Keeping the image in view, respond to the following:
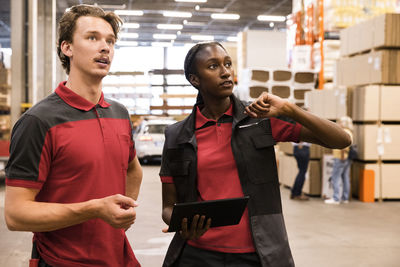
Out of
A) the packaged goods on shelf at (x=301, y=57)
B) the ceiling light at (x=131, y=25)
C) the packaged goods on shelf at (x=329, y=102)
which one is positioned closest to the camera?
the packaged goods on shelf at (x=329, y=102)

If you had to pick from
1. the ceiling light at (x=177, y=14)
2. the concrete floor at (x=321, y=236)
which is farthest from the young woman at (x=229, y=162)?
the ceiling light at (x=177, y=14)

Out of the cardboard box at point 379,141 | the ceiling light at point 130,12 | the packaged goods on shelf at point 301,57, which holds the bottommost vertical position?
the cardboard box at point 379,141

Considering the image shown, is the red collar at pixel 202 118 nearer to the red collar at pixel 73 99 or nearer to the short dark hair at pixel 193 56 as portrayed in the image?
the short dark hair at pixel 193 56

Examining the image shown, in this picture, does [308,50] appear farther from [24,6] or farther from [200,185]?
[200,185]

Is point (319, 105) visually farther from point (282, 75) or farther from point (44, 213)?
point (44, 213)

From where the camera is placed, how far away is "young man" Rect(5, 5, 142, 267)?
5.57 feet

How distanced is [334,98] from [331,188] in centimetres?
186

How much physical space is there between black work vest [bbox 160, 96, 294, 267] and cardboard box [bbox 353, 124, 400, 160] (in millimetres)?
7405

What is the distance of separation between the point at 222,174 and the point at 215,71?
0.46 metres

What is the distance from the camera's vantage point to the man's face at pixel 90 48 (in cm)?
193

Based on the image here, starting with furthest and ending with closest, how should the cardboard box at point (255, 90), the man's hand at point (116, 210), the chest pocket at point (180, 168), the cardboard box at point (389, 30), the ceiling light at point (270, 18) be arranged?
the ceiling light at point (270, 18) → the cardboard box at point (255, 90) → the cardboard box at point (389, 30) → the chest pocket at point (180, 168) → the man's hand at point (116, 210)

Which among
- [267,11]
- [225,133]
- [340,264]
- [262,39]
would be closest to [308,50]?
[262,39]

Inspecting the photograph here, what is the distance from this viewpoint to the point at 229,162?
6.98ft

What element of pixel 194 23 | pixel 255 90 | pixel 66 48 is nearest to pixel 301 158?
pixel 255 90
